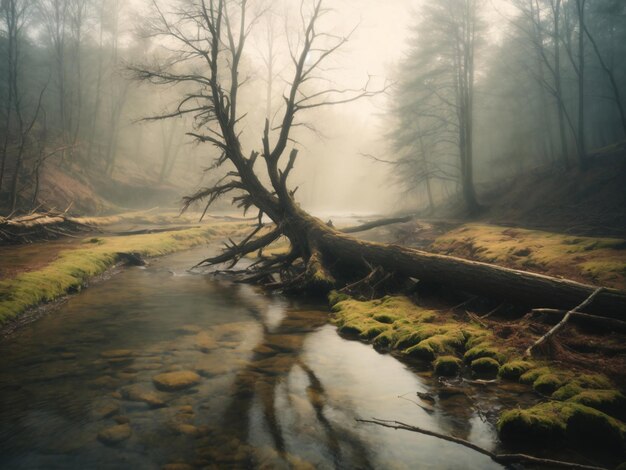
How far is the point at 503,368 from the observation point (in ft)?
16.0

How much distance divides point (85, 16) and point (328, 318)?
1520 inches

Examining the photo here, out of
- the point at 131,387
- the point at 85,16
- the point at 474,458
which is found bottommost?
the point at 474,458

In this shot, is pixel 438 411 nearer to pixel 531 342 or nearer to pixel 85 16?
pixel 531 342

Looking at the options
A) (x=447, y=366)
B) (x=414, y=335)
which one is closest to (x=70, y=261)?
(x=414, y=335)

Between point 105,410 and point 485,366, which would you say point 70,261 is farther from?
point 485,366

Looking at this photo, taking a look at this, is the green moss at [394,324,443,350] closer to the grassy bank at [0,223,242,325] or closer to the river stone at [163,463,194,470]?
the river stone at [163,463,194,470]

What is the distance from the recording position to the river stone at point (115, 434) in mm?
3660

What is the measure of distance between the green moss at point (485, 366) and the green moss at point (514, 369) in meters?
0.13

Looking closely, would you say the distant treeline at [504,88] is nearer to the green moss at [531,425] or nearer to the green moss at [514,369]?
the green moss at [514,369]

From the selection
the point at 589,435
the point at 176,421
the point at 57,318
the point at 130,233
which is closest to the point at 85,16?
the point at 130,233

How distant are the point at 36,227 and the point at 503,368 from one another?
1815 cm

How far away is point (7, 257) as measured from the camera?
11.2m

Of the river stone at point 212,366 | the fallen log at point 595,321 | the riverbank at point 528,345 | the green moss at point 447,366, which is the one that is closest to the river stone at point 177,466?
the river stone at point 212,366

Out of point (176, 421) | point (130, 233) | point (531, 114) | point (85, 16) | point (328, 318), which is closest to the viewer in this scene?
point (176, 421)
